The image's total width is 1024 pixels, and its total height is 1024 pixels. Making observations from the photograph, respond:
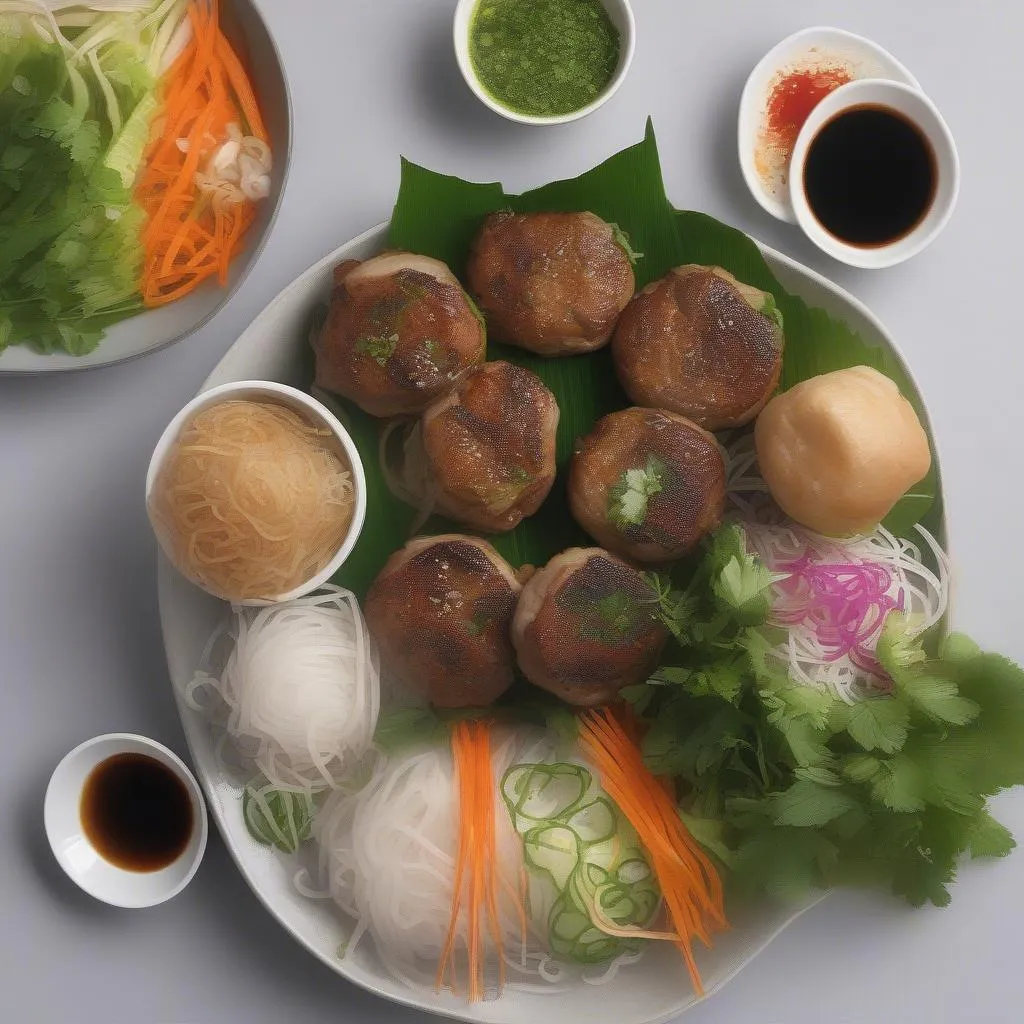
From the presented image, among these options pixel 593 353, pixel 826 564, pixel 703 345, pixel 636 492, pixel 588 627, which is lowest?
pixel 588 627

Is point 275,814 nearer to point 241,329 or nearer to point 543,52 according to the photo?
point 241,329

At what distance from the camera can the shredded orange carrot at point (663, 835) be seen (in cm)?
257

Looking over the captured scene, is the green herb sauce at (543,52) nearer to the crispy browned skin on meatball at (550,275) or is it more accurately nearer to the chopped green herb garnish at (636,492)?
the crispy browned skin on meatball at (550,275)

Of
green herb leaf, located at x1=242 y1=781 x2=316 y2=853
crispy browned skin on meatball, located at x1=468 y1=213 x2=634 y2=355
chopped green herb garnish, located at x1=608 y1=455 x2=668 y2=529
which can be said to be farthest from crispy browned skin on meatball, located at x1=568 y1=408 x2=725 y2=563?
green herb leaf, located at x1=242 y1=781 x2=316 y2=853

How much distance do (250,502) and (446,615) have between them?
58 centimetres

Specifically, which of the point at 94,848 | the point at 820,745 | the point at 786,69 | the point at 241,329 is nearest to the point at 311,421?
the point at 241,329

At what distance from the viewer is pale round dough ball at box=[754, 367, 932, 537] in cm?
246

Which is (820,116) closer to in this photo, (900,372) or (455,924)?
(900,372)

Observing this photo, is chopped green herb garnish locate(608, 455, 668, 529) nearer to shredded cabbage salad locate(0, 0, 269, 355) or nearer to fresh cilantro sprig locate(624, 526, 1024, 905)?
fresh cilantro sprig locate(624, 526, 1024, 905)

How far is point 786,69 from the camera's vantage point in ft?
9.87

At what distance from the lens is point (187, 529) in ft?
7.86

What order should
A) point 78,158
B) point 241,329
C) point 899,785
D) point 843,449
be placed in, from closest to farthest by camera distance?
1. point 899,785
2. point 843,449
3. point 78,158
4. point 241,329

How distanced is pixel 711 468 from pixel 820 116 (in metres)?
1.14

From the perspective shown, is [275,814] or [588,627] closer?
[588,627]
